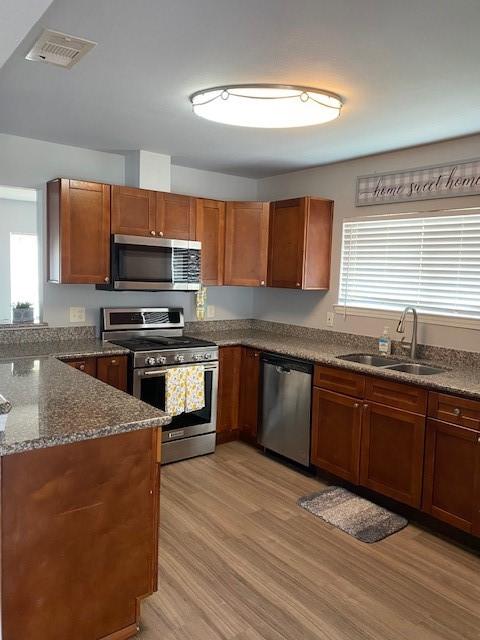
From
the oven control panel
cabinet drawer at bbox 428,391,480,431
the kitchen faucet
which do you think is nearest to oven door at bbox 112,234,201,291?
the oven control panel

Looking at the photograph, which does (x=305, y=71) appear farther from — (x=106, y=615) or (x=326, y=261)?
(x=106, y=615)

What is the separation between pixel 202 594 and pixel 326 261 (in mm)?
2798

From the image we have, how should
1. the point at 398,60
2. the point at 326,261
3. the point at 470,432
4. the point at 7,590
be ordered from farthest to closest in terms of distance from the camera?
the point at 326,261 < the point at 470,432 < the point at 398,60 < the point at 7,590

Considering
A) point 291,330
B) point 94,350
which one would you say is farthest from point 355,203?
point 94,350

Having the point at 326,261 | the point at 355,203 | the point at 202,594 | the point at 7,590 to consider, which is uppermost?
the point at 355,203

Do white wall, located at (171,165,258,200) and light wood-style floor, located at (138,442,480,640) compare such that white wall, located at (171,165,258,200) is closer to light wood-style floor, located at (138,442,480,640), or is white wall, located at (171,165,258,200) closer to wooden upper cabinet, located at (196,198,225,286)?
wooden upper cabinet, located at (196,198,225,286)

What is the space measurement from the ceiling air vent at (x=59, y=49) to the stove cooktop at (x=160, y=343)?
1.97 m

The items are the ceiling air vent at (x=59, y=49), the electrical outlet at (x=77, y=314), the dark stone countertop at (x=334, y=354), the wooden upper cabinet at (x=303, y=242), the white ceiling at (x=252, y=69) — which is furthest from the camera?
the wooden upper cabinet at (x=303, y=242)

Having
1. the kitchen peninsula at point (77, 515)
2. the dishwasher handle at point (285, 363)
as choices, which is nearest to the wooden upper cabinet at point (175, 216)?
the dishwasher handle at point (285, 363)

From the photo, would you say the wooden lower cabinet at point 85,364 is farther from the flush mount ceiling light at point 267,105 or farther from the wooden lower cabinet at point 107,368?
the flush mount ceiling light at point 267,105

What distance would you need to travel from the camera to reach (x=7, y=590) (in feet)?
5.68

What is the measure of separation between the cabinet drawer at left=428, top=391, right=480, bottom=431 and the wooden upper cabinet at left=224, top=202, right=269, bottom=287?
204 cm

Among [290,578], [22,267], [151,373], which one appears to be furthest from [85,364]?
[22,267]

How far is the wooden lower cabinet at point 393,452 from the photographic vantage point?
3.01 metres
